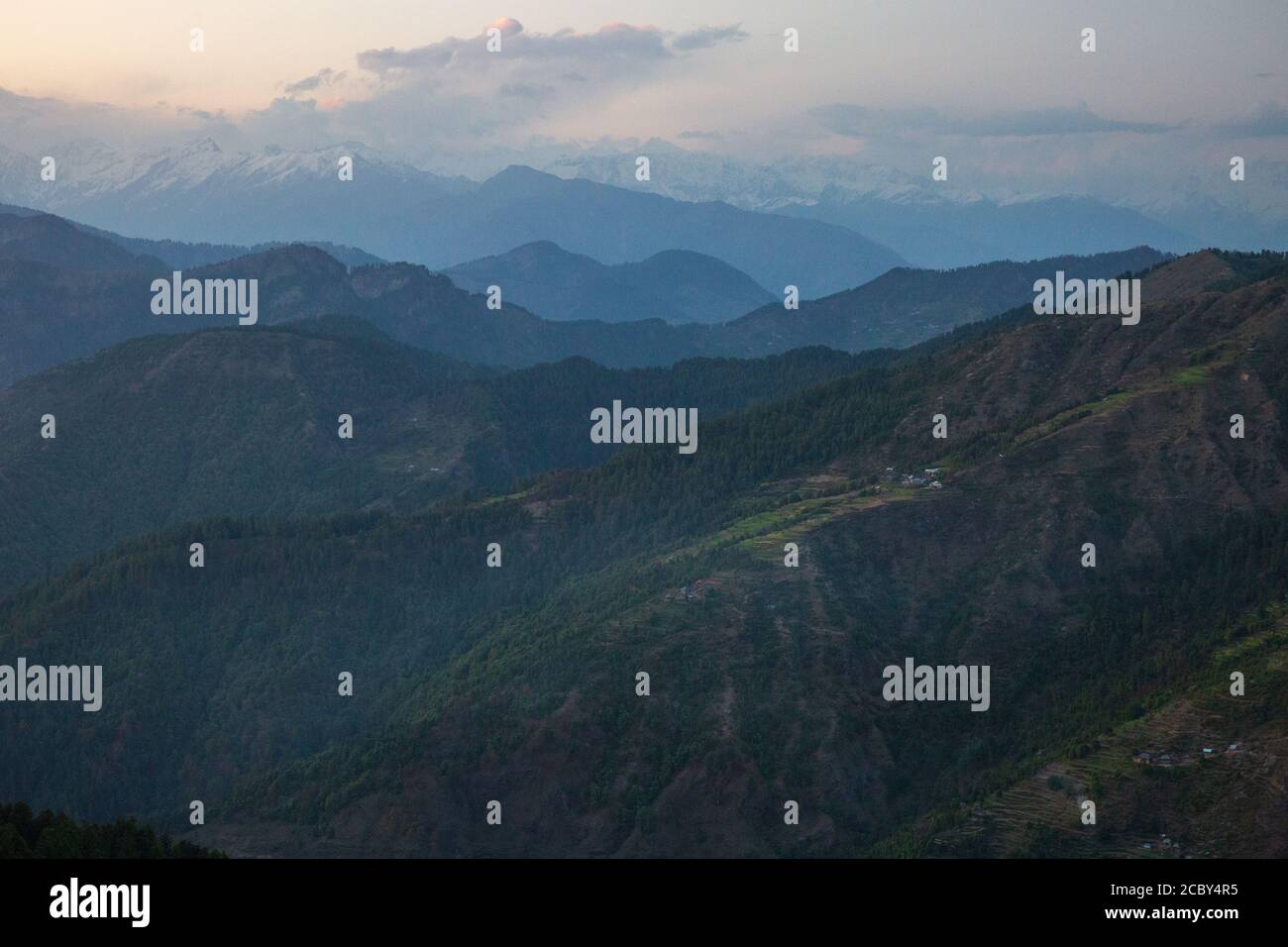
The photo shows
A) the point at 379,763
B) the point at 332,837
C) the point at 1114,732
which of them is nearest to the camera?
the point at 1114,732

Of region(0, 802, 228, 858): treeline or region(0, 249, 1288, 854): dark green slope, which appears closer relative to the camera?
region(0, 802, 228, 858): treeline

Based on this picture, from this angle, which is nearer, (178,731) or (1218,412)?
(1218,412)

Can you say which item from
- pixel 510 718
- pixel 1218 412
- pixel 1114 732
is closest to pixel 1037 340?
pixel 1218 412

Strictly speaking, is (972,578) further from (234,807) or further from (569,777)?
(234,807)

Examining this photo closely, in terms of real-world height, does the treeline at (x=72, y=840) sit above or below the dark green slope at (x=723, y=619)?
below

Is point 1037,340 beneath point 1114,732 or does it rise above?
above

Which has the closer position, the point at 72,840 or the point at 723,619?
the point at 72,840

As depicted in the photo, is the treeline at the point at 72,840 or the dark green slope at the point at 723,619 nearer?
the treeline at the point at 72,840

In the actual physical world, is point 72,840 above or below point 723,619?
below

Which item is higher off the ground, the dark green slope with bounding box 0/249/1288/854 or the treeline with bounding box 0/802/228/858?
the dark green slope with bounding box 0/249/1288/854
